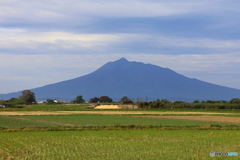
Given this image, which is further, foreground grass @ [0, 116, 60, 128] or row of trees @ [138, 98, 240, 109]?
row of trees @ [138, 98, 240, 109]

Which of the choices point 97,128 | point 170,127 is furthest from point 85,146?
point 170,127

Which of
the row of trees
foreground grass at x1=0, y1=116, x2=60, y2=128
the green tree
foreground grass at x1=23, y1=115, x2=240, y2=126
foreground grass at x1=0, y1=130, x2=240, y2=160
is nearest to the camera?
foreground grass at x1=0, y1=130, x2=240, y2=160

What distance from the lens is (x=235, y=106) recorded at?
91.3 m

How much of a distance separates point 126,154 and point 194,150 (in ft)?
14.4

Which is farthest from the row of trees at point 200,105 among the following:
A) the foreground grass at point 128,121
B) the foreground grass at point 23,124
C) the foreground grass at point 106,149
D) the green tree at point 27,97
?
the green tree at point 27,97

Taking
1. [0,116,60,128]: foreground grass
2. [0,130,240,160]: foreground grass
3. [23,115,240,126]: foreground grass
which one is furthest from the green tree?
[0,130,240,160]: foreground grass

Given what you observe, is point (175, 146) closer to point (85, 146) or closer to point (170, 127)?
point (85, 146)

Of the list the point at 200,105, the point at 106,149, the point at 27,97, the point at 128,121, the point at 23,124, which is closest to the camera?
the point at 106,149

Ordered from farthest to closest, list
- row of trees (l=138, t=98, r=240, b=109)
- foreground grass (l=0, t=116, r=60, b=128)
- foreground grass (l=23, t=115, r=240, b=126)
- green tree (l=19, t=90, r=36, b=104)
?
green tree (l=19, t=90, r=36, b=104), row of trees (l=138, t=98, r=240, b=109), foreground grass (l=23, t=115, r=240, b=126), foreground grass (l=0, t=116, r=60, b=128)

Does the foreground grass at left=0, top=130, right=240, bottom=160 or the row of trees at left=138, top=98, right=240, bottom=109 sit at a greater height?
the row of trees at left=138, top=98, right=240, bottom=109

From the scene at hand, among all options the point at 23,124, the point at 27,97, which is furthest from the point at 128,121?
the point at 27,97

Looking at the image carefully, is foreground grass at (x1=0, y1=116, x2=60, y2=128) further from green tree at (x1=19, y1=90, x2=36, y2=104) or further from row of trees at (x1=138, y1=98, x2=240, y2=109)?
green tree at (x1=19, y1=90, x2=36, y2=104)

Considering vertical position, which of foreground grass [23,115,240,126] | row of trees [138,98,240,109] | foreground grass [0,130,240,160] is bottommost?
foreground grass [0,130,240,160]

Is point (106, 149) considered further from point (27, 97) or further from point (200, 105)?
point (27, 97)
